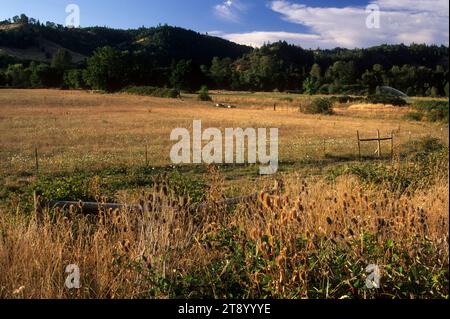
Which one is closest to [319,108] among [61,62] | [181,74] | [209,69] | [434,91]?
[434,91]

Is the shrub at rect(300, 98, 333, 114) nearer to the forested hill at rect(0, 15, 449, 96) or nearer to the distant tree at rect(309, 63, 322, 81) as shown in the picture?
the forested hill at rect(0, 15, 449, 96)

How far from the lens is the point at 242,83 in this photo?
328ft

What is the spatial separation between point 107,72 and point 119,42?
140 ft

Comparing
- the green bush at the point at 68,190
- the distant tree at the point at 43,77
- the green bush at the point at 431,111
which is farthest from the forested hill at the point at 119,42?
the green bush at the point at 68,190

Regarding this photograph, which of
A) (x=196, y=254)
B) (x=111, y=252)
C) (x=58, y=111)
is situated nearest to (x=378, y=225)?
(x=196, y=254)

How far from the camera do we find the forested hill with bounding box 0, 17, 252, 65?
91.1m

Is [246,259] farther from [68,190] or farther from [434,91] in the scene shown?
[434,91]

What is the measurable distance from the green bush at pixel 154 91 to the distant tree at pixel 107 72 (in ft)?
21.4

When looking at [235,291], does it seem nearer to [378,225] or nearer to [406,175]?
[378,225]

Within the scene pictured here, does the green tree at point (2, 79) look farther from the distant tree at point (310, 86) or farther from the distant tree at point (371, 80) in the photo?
the distant tree at point (371, 80)

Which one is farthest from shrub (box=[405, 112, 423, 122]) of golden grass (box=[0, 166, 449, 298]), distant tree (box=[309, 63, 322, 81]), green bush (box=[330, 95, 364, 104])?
distant tree (box=[309, 63, 322, 81])

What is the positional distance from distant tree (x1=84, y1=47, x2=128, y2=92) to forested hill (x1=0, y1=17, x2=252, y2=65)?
290 inches

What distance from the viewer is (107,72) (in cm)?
8450

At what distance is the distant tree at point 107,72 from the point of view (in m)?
83.8
